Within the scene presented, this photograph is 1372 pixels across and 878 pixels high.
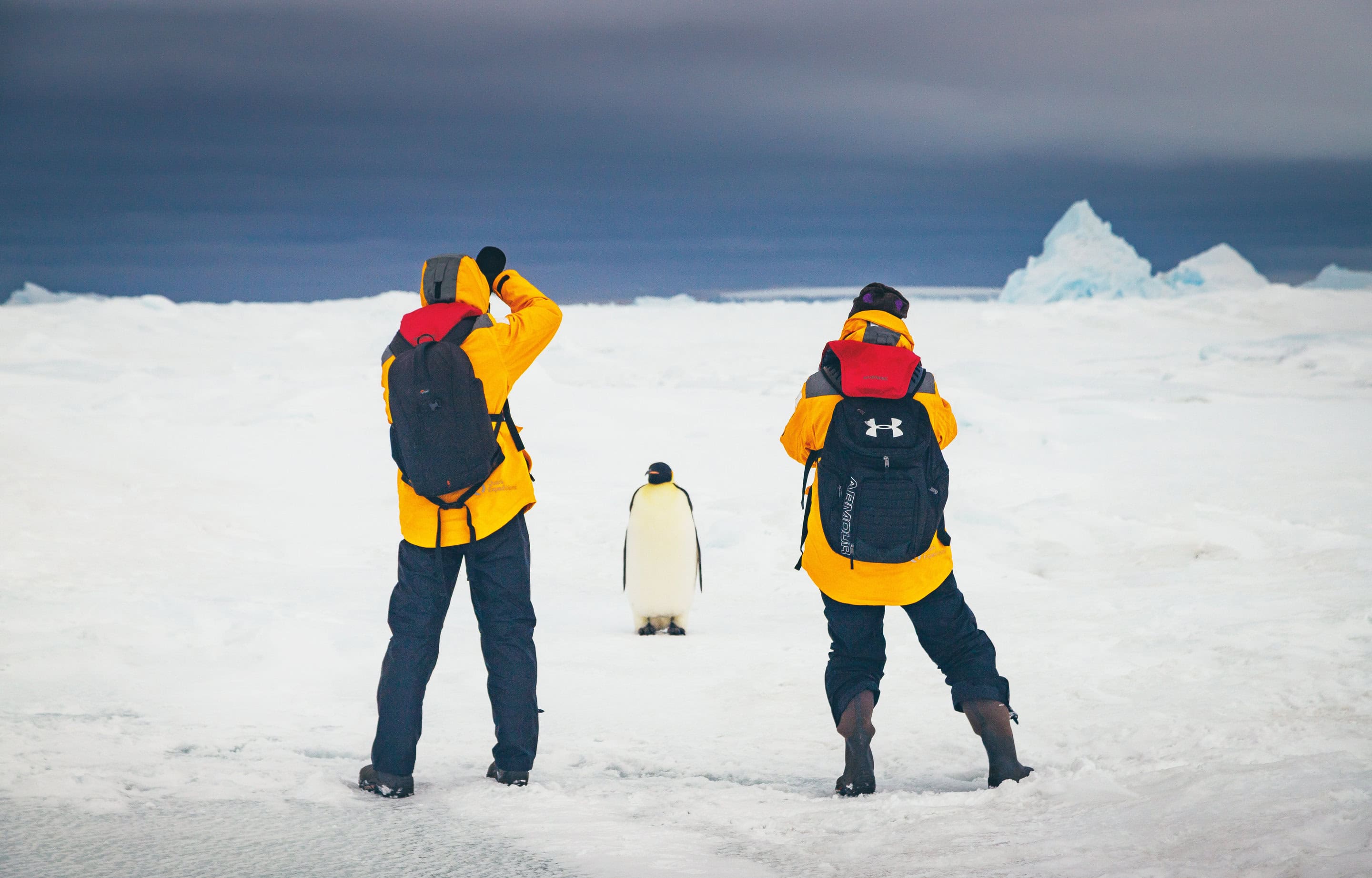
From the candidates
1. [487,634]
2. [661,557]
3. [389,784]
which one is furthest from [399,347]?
[661,557]

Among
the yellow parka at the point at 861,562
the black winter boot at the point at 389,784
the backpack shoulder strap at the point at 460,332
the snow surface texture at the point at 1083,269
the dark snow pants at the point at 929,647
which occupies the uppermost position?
the snow surface texture at the point at 1083,269

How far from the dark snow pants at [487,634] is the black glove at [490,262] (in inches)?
28.7

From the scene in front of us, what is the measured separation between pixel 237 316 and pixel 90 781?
47.4 meters

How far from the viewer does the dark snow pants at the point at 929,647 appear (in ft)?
9.89

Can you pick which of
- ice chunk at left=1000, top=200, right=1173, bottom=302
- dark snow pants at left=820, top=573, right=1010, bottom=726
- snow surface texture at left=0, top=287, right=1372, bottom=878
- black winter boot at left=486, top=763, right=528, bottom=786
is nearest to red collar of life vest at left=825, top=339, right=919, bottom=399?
dark snow pants at left=820, top=573, right=1010, bottom=726

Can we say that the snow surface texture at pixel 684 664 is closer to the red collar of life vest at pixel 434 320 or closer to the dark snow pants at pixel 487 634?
the dark snow pants at pixel 487 634

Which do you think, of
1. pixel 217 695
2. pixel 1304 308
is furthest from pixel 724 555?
pixel 1304 308

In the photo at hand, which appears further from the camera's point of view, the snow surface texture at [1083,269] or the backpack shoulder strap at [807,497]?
the snow surface texture at [1083,269]

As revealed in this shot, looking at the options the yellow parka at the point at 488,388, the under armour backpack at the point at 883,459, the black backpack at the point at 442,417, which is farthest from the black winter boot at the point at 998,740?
the black backpack at the point at 442,417

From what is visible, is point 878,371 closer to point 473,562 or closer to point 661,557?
point 473,562

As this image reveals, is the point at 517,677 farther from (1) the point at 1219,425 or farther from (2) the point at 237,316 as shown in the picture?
(2) the point at 237,316

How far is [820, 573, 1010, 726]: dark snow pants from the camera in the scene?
302 centimetres

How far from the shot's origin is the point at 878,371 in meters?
2.96

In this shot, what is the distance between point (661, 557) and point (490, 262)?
11.0ft
